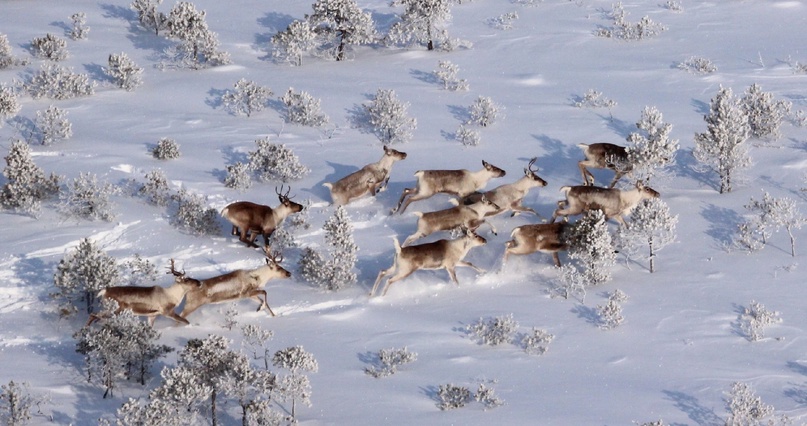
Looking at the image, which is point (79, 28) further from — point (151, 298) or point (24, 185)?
point (151, 298)

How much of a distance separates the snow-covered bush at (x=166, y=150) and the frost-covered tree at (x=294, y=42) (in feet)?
22.6

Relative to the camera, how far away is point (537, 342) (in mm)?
14875

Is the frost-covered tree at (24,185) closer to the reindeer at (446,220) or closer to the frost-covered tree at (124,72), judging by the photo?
the frost-covered tree at (124,72)

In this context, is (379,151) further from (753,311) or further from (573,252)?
(753,311)

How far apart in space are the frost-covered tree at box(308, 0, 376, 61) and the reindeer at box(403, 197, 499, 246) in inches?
413

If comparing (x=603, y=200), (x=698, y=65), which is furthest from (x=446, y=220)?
(x=698, y=65)

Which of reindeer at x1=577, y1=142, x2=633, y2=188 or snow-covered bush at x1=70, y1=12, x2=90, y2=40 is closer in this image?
reindeer at x1=577, y1=142, x2=633, y2=188

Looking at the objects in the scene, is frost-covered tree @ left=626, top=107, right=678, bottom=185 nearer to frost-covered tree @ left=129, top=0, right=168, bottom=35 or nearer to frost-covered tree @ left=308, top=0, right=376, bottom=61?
frost-covered tree @ left=308, top=0, right=376, bottom=61

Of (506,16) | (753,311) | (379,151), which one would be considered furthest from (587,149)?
(506,16)

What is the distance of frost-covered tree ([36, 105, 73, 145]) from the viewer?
21.3m

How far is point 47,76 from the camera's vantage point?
79.0ft

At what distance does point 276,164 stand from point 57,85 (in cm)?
714

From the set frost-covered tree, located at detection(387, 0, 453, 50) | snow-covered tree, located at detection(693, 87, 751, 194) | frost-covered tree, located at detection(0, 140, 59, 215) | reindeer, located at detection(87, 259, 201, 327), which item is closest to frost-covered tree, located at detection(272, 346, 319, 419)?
reindeer, located at detection(87, 259, 201, 327)

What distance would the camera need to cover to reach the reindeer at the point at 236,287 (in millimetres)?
15922
